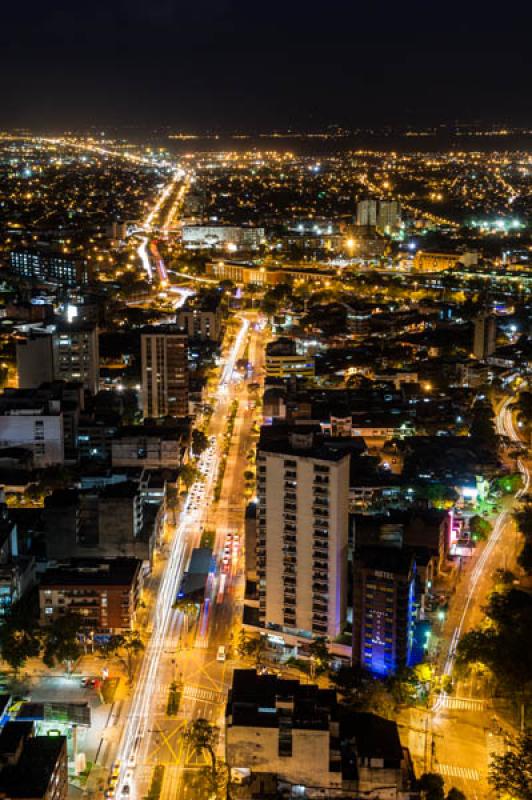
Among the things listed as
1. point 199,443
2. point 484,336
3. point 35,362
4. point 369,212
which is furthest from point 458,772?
point 369,212

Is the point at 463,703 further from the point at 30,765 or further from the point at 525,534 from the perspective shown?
the point at 30,765

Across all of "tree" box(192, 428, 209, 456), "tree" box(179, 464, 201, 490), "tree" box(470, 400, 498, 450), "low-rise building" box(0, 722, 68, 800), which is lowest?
"low-rise building" box(0, 722, 68, 800)

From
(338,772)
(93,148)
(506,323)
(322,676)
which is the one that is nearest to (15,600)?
(322,676)

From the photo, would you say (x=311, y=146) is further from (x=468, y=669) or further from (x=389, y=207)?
(x=468, y=669)

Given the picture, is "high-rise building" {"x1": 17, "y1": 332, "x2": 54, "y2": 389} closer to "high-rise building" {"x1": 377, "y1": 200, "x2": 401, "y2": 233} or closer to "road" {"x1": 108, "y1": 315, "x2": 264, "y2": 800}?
"road" {"x1": 108, "y1": 315, "x2": 264, "y2": 800}

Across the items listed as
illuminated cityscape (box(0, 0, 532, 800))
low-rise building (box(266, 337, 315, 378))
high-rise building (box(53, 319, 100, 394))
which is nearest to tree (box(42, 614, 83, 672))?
illuminated cityscape (box(0, 0, 532, 800))

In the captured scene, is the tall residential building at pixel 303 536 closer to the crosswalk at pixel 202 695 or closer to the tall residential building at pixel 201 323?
the crosswalk at pixel 202 695
